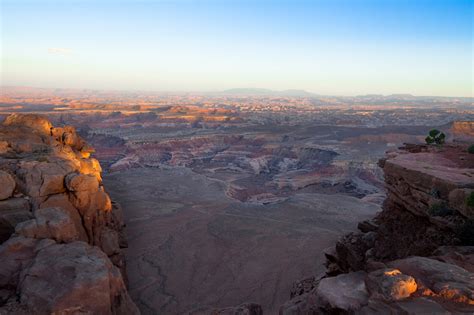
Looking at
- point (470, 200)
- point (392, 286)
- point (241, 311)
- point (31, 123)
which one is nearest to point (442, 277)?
point (392, 286)

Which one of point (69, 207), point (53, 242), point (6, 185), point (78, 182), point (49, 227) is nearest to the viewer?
point (53, 242)

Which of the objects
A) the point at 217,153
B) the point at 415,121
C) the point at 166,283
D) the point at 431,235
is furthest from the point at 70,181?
the point at 415,121

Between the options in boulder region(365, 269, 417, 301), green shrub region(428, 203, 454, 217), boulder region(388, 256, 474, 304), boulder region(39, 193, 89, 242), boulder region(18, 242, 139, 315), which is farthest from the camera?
boulder region(39, 193, 89, 242)

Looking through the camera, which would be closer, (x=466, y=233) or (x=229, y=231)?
(x=466, y=233)

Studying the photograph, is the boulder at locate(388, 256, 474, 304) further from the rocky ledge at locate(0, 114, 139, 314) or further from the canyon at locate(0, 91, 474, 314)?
the rocky ledge at locate(0, 114, 139, 314)

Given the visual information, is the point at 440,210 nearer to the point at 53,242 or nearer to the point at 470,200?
the point at 470,200

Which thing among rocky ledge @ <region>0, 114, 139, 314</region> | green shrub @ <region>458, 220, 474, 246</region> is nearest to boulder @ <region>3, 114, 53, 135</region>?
rocky ledge @ <region>0, 114, 139, 314</region>
